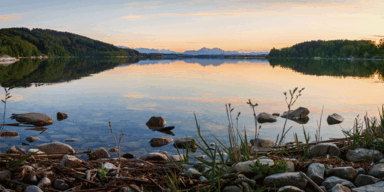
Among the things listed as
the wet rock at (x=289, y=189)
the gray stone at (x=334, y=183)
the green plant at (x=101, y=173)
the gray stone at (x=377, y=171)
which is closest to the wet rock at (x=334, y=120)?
the gray stone at (x=377, y=171)

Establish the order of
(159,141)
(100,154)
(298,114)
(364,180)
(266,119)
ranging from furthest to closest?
(298,114) → (266,119) → (159,141) → (100,154) → (364,180)

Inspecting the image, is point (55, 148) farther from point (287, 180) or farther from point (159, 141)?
point (287, 180)

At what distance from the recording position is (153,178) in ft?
17.1

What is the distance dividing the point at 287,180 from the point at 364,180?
1.60 meters

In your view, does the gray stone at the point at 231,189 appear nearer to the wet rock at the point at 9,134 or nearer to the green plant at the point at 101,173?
the green plant at the point at 101,173

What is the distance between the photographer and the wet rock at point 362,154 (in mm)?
6773

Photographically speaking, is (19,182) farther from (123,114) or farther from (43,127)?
(123,114)

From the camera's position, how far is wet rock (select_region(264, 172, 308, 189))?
16.4 ft

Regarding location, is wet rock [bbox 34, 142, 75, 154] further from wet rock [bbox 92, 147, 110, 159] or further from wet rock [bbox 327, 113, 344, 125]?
wet rock [bbox 327, 113, 344, 125]

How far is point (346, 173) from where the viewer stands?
562 centimetres

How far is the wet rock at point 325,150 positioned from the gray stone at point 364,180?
1772mm

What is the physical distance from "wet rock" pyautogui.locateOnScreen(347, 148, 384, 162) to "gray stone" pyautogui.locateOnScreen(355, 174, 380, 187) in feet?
4.76

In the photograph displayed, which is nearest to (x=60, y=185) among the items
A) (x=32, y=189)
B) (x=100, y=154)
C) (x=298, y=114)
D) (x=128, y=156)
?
(x=32, y=189)

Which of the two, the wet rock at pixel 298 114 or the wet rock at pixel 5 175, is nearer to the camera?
the wet rock at pixel 5 175
